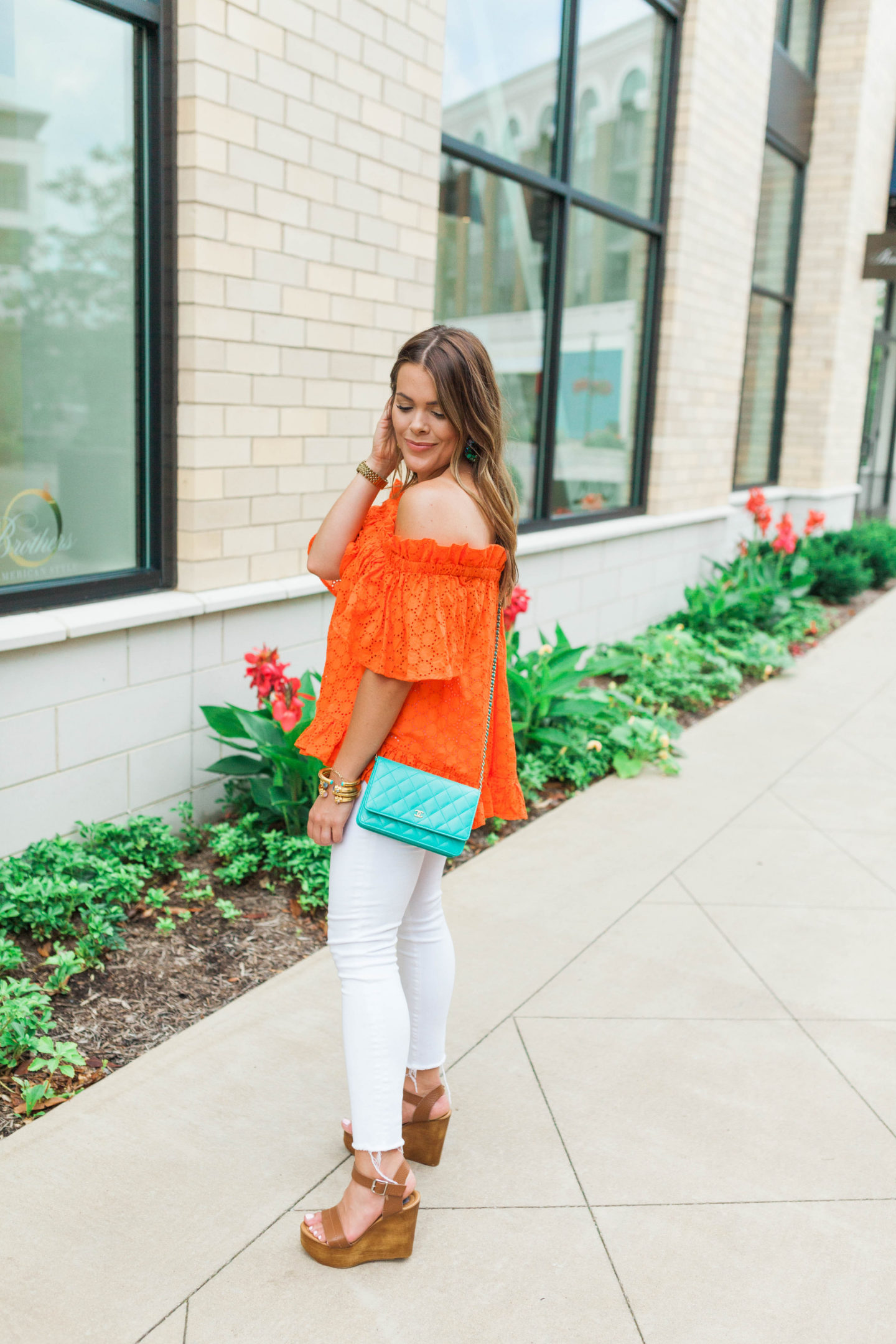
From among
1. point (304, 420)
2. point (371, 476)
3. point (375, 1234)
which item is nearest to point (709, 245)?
point (304, 420)

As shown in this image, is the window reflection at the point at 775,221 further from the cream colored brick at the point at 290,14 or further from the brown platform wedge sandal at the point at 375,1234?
the brown platform wedge sandal at the point at 375,1234

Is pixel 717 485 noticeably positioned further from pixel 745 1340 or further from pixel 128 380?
pixel 745 1340

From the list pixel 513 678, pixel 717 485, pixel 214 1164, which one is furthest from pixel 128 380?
pixel 717 485

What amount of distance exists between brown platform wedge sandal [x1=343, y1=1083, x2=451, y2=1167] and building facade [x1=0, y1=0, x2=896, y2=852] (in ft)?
5.85

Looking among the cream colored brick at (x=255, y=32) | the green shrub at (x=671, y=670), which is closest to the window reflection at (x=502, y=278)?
the green shrub at (x=671, y=670)

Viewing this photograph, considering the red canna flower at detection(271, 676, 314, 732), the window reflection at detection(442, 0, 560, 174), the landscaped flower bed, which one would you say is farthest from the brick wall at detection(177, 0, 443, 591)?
the window reflection at detection(442, 0, 560, 174)

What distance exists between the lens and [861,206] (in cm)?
1156

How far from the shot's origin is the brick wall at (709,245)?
25.2 ft

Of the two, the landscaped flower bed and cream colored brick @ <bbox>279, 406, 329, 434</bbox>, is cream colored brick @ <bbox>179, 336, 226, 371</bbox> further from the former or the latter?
the landscaped flower bed

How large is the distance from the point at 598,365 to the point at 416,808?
19.9 ft

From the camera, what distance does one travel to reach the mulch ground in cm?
288

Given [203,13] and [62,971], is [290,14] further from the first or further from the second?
[62,971]

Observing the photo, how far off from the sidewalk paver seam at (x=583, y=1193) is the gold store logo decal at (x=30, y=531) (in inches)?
88.2

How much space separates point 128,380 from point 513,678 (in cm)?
212
